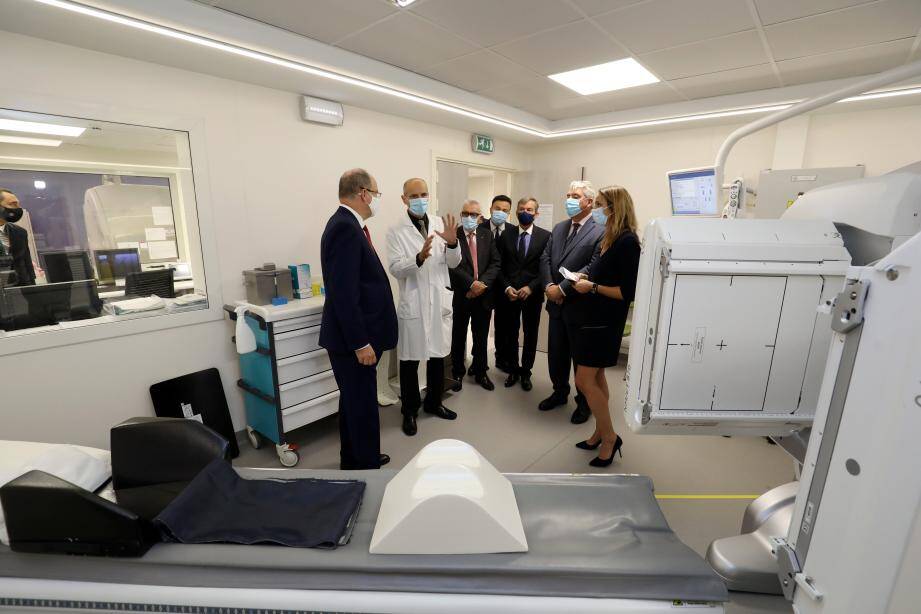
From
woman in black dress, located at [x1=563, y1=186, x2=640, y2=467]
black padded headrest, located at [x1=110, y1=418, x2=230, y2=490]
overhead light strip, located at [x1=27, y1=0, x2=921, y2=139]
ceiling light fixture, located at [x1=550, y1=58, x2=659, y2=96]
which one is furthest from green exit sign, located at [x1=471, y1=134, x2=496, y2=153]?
black padded headrest, located at [x1=110, y1=418, x2=230, y2=490]

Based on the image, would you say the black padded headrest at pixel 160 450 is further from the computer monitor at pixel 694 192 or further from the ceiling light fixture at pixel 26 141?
the computer monitor at pixel 694 192

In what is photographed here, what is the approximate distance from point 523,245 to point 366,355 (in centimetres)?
215

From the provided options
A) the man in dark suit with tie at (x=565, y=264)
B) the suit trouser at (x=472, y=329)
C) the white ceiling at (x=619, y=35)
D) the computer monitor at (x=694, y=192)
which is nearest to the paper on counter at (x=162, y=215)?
the white ceiling at (x=619, y=35)

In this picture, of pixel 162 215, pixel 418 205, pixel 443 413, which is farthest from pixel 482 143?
pixel 162 215

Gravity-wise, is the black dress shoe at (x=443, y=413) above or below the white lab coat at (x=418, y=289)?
below

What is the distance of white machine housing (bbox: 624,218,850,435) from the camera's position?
1.14m

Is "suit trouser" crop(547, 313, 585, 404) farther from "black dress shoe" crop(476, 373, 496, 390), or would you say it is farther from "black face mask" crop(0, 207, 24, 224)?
"black face mask" crop(0, 207, 24, 224)

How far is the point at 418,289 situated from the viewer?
9.92 feet

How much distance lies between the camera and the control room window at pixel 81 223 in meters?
2.19

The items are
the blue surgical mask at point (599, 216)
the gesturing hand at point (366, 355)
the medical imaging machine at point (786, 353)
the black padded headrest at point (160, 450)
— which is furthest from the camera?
the blue surgical mask at point (599, 216)

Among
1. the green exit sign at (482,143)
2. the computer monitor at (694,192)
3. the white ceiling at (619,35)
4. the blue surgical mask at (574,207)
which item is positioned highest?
the white ceiling at (619,35)

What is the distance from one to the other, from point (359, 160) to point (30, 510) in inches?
121

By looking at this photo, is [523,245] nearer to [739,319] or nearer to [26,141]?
[739,319]

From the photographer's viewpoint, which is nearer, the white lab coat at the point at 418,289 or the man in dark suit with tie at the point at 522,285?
the white lab coat at the point at 418,289
